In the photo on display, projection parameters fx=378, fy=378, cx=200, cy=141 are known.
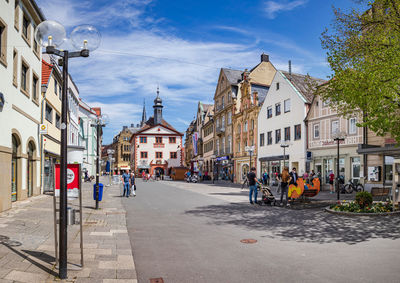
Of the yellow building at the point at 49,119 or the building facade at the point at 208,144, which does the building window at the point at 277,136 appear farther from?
the building facade at the point at 208,144

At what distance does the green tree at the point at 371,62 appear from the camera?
41.6 feet

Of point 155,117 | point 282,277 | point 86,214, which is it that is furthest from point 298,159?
point 155,117

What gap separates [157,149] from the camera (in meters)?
94.7

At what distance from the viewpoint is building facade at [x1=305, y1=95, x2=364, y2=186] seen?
27719 mm

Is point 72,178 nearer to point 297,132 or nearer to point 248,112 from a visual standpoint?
point 297,132

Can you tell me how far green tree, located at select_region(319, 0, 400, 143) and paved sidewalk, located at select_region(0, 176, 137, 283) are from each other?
29.8 feet

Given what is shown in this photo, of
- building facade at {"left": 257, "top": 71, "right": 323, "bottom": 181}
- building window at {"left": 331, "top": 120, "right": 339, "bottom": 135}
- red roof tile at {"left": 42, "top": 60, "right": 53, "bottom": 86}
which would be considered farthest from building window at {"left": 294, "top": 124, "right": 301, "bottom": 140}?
red roof tile at {"left": 42, "top": 60, "right": 53, "bottom": 86}

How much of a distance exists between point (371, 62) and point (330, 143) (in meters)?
17.8

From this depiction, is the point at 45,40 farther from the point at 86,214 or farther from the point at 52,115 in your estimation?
the point at 52,115

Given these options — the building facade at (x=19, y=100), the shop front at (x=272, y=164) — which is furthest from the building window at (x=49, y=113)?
the shop front at (x=272, y=164)

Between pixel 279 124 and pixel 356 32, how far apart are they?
24229 millimetres

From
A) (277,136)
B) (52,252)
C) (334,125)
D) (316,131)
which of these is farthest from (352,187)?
(52,252)

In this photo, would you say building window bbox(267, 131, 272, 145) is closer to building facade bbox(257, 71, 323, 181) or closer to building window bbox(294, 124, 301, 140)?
building facade bbox(257, 71, 323, 181)

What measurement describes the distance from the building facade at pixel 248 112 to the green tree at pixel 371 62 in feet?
94.5
